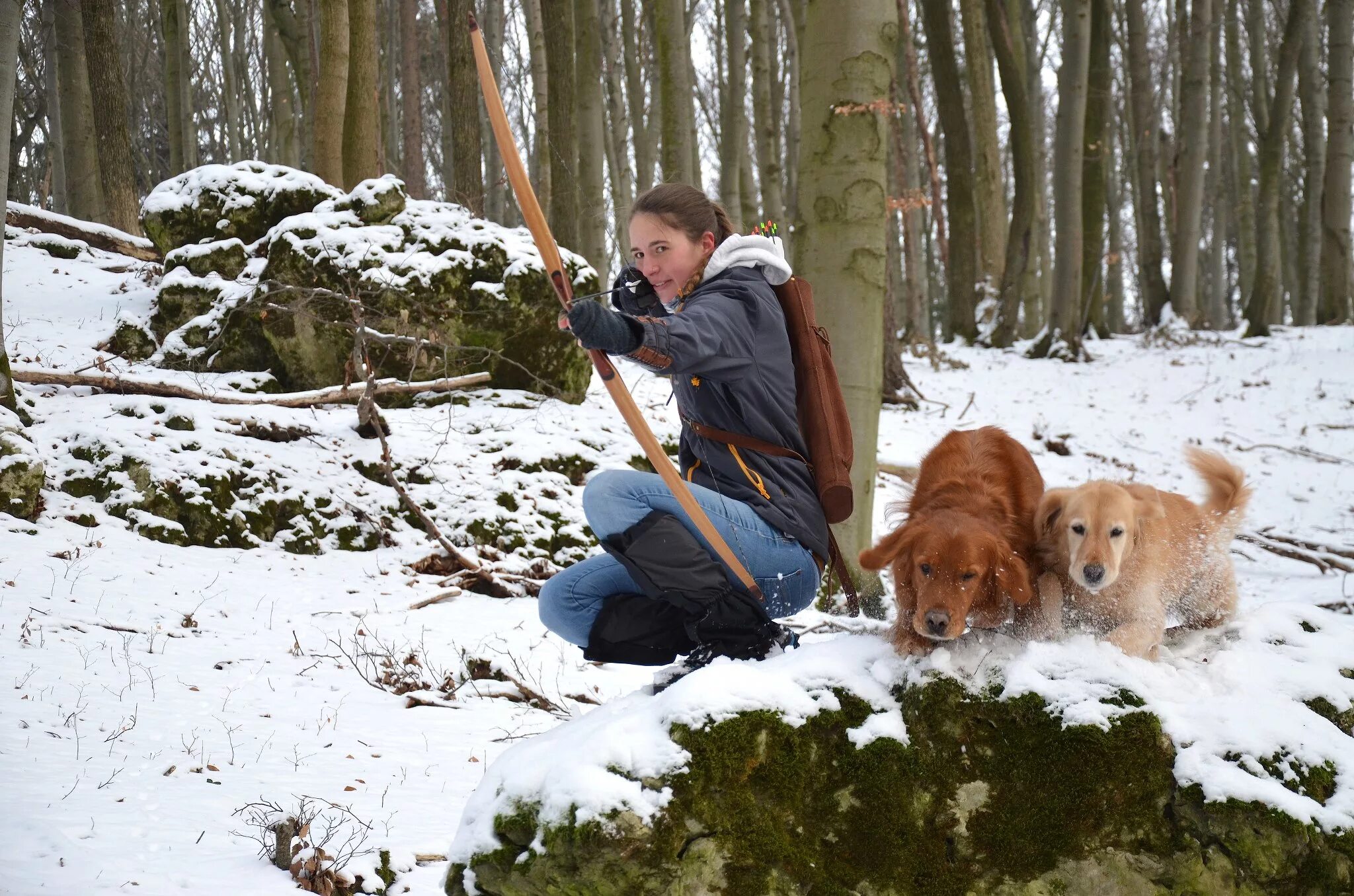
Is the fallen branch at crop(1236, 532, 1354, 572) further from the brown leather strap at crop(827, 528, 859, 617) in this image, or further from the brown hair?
the brown hair

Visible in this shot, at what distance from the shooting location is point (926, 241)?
28.8 meters

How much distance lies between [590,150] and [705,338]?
10.1 meters

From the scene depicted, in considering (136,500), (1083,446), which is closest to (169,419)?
(136,500)

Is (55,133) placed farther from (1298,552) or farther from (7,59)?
(1298,552)

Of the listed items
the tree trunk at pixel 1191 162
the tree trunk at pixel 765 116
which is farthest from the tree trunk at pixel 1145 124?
the tree trunk at pixel 765 116

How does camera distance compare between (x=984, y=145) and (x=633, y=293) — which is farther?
(x=984, y=145)

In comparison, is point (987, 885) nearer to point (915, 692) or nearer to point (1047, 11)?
point (915, 692)

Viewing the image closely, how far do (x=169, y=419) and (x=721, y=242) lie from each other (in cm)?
574

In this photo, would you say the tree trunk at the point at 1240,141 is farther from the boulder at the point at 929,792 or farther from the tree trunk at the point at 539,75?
the boulder at the point at 929,792

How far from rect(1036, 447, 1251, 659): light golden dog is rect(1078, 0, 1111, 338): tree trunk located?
44.4 feet

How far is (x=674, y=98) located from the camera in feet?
39.1

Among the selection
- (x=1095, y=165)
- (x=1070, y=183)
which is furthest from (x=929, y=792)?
(x=1095, y=165)

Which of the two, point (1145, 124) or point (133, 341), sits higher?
point (1145, 124)

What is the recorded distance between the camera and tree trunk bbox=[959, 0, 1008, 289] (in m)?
16.7
